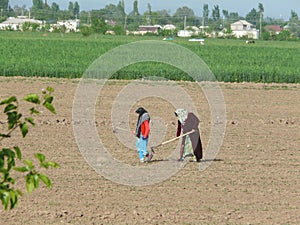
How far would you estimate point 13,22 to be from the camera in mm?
125188

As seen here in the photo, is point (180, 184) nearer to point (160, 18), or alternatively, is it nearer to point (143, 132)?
point (143, 132)

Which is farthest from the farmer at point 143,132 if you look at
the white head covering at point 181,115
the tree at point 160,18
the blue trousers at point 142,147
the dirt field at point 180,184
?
the tree at point 160,18

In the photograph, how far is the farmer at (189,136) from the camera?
45.9 feet

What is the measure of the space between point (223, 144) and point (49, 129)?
12.3ft

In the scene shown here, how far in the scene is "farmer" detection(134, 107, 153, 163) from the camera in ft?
44.2

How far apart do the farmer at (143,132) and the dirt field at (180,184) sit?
180mm

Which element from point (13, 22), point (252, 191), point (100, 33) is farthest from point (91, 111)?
point (13, 22)

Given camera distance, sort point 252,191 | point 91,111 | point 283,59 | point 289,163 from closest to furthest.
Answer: point 252,191, point 289,163, point 91,111, point 283,59

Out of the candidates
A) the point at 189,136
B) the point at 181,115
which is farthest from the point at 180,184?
the point at 189,136

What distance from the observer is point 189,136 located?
14.2 metres

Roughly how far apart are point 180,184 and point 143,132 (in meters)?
1.53

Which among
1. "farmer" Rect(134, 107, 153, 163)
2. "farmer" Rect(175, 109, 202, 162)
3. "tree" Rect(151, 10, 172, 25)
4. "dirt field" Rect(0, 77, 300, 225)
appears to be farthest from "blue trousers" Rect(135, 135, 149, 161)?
"tree" Rect(151, 10, 172, 25)

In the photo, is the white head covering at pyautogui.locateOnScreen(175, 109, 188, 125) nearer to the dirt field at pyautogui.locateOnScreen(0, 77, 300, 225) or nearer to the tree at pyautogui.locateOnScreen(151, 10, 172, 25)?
the dirt field at pyautogui.locateOnScreen(0, 77, 300, 225)

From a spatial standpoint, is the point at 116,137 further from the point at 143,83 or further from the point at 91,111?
the point at 143,83
